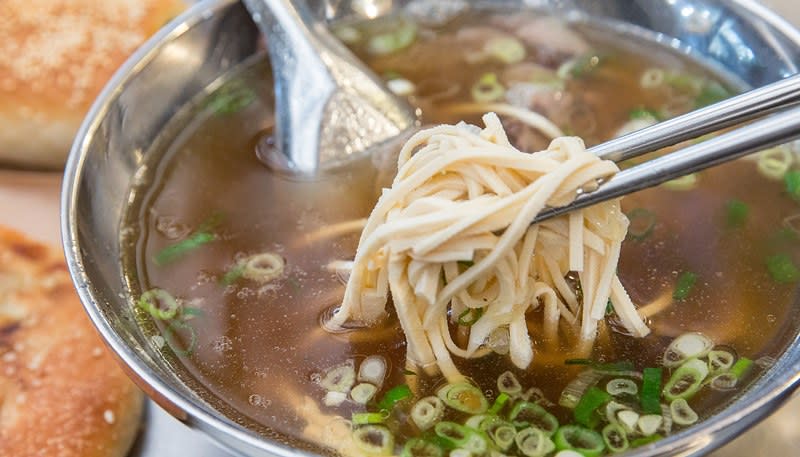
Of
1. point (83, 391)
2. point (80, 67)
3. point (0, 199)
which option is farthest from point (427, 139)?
point (0, 199)

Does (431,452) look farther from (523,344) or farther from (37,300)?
(37,300)

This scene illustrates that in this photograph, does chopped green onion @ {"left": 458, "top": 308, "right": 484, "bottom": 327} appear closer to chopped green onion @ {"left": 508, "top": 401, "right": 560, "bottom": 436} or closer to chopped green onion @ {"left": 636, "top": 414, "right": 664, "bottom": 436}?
chopped green onion @ {"left": 508, "top": 401, "right": 560, "bottom": 436}

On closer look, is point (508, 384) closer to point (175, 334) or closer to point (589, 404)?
point (589, 404)

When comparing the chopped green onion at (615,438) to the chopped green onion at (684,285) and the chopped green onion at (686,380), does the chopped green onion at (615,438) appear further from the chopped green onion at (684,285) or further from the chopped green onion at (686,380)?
the chopped green onion at (684,285)

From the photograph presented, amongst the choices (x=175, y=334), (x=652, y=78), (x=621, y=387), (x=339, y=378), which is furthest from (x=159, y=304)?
(x=652, y=78)

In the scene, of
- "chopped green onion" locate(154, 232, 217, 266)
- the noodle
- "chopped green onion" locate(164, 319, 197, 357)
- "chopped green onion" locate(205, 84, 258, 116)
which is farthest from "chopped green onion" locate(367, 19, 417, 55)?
"chopped green onion" locate(164, 319, 197, 357)

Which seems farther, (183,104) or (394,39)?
(394,39)
